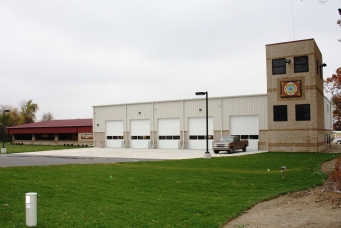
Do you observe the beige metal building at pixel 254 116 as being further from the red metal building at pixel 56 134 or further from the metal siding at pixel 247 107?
the red metal building at pixel 56 134

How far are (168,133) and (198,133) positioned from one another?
167 inches

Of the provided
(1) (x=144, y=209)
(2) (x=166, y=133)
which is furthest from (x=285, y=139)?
(1) (x=144, y=209)

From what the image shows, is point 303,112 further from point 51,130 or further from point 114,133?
point 51,130

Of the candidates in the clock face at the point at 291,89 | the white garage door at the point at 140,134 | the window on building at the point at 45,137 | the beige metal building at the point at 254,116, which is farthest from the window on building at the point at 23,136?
the clock face at the point at 291,89

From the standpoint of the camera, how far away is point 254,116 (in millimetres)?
39312

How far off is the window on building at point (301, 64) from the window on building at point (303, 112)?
3.28 metres

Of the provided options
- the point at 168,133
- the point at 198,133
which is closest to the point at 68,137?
the point at 168,133

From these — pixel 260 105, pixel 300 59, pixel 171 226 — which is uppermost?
pixel 300 59

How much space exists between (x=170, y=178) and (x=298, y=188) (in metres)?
5.24

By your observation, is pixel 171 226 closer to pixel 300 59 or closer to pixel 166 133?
pixel 300 59

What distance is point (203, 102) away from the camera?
42750mm

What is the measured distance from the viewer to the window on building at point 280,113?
3372cm

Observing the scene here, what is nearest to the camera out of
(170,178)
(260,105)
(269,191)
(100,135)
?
(269,191)

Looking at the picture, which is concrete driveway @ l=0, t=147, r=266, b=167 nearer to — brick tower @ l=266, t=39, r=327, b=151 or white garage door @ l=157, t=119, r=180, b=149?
brick tower @ l=266, t=39, r=327, b=151
